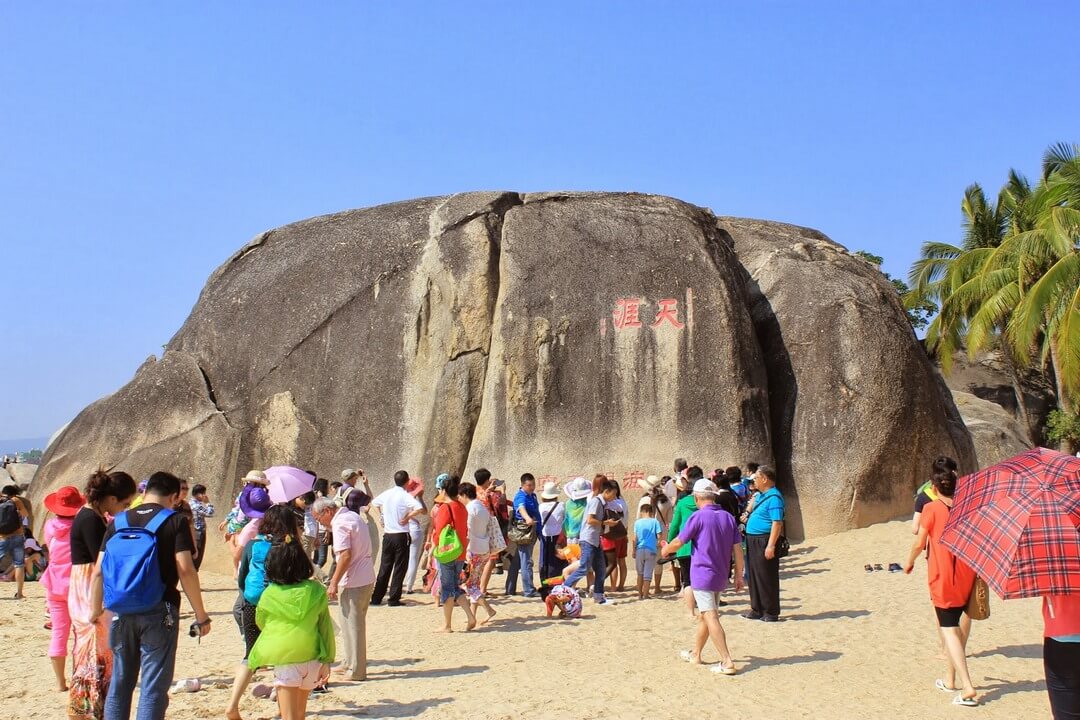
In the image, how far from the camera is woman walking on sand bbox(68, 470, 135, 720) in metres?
5.75

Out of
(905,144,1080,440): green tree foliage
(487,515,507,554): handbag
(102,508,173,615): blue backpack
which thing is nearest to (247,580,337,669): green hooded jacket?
(102,508,173,615): blue backpack

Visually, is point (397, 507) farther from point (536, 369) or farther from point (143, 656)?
point (143, 656)

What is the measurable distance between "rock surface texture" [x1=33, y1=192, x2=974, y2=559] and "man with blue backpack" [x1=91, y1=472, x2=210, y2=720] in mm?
9273

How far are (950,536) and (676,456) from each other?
9.75m

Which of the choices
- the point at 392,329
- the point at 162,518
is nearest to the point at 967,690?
the point at 162,518

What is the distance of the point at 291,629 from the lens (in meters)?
5.52

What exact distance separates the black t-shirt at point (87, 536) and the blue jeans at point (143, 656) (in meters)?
0.71

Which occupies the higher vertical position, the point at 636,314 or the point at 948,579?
the point at 636,314

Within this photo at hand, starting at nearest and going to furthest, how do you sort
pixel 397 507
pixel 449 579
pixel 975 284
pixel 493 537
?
pixel 449 579, pixel 493 537, pixel 397 507, pixel 975 284

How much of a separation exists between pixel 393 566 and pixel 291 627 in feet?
18.0

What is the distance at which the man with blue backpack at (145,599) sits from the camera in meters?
5.27

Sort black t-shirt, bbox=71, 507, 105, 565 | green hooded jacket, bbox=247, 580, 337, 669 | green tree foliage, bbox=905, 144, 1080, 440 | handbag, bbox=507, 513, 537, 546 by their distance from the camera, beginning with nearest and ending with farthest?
green hooded jacket, bbox=247, 580, 337, 669, black t-shirt, bbox=71, 507, 105, 565, handbag, bbox=507, 513, 537, 546, green tree foliage, bbox=905, 144, 1080, 440

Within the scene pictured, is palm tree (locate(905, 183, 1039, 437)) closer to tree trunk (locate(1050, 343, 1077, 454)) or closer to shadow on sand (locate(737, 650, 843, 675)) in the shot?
tree trunk (locate(1050, 343, 1077, 454))

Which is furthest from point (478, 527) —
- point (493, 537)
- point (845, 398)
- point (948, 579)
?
point (845, 398)
